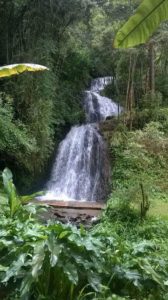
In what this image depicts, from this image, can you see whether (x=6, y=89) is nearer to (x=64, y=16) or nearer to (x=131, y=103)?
(x=64, y=16)

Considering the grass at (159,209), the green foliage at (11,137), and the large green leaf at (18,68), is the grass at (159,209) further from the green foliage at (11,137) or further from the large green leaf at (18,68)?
the large green leaf at (18,68)

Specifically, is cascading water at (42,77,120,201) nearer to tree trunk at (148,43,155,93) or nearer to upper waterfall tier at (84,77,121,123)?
upper waterfall tier at (84,77,121,123)

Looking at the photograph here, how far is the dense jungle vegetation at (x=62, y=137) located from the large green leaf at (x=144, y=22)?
148 centimetres

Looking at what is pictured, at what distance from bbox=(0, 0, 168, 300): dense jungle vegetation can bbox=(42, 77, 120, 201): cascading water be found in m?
0.40

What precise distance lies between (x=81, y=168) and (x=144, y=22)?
10955 millimetres

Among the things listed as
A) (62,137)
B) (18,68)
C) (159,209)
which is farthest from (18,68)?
(62,137)

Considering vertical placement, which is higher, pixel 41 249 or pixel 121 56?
pixel 121 56

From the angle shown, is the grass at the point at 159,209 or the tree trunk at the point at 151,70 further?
the tree trunk at the point at 151,70

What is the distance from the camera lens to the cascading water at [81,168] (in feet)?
41.9

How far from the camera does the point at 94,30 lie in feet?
53.9

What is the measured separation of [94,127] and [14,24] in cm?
473

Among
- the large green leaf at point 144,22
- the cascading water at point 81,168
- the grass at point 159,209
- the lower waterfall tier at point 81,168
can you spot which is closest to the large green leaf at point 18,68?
the large green leaf at point 144,22

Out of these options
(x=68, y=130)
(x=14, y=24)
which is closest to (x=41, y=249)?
(x=14, y=24)

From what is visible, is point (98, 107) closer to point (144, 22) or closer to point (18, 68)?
point (18, 68)
